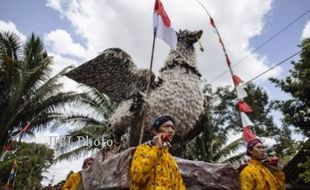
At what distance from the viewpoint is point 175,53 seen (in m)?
5.19

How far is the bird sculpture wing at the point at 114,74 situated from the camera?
536cm

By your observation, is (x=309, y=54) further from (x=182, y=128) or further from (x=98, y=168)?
(x=98, y=168)

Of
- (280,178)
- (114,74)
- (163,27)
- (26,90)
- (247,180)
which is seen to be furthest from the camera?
(26,90)

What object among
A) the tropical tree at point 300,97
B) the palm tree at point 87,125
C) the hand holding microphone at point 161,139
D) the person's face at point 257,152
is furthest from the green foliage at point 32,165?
the hand holding microphone at point 161,139

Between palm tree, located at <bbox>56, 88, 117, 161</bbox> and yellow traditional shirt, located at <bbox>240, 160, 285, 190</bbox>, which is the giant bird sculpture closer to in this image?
yellow traditional shirt, located at <bbox>240, 160, 285, 190</bbox>

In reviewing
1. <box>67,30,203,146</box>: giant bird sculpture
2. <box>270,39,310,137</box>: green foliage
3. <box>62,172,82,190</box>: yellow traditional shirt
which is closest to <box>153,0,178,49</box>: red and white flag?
<box>67,30,203,146</box>: giant bird sculpture

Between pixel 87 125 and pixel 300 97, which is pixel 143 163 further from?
pixel 87 125

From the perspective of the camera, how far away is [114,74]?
5.55m

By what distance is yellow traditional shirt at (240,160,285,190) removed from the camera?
302 cm

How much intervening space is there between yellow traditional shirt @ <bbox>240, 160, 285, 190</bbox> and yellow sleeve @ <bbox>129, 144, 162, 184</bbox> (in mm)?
868

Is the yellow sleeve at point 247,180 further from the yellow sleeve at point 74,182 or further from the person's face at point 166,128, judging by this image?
the yellow sleeve at point 74,182

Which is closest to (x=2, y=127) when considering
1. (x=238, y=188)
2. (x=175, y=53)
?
(x=175, y=53)

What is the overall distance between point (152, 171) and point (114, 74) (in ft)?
10.2

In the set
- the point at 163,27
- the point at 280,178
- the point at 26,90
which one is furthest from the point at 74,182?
the point at 26,90
